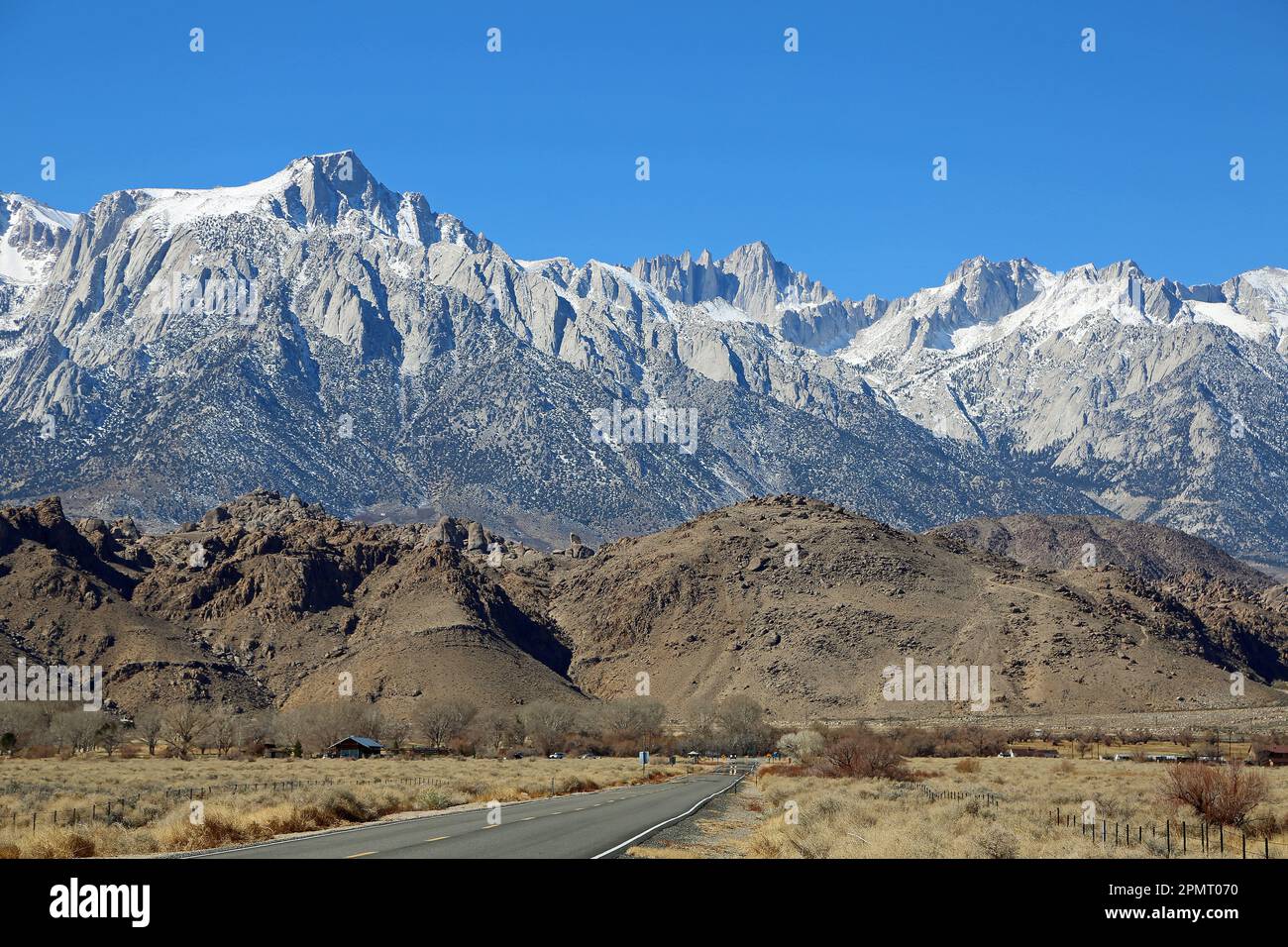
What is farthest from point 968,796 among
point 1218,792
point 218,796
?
point 218,796

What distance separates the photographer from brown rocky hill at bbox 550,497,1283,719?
150m

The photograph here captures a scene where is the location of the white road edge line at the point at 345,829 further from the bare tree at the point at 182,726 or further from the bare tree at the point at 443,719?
the bare tree at the point at 443,719

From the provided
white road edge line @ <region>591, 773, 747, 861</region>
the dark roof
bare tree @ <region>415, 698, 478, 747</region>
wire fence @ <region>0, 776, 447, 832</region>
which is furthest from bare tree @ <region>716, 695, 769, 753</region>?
wire fence @ <region>0, 776, 447, 832</region>

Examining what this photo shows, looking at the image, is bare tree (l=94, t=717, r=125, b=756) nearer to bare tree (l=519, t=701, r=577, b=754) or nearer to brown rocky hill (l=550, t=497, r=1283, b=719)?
bare tree (l=519, t=701, r=577, b=754)

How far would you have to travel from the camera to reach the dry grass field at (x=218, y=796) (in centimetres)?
2739

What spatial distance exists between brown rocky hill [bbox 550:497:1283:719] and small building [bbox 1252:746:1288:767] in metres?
53.2

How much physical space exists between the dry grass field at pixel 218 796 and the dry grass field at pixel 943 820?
9912 millimetres

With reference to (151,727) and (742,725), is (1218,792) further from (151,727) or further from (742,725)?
(151,727)

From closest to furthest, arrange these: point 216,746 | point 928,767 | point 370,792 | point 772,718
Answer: point 370,792 → point 928,767 → point 216,746 → point 772,718

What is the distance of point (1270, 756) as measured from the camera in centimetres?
8631
